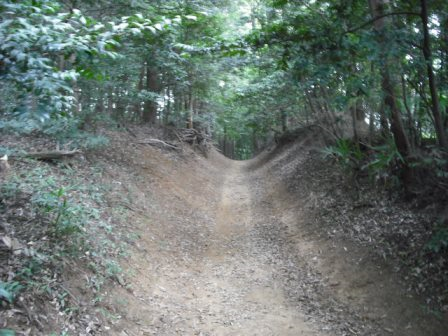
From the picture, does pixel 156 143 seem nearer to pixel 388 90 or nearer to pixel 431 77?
pixel 388 90

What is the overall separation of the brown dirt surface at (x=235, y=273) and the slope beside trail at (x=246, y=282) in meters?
0.02

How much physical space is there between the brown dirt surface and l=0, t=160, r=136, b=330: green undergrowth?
0.21m

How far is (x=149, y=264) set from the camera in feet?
25.1

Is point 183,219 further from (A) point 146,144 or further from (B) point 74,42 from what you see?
(B) point 74,42

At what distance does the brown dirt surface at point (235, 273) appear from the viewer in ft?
19.0

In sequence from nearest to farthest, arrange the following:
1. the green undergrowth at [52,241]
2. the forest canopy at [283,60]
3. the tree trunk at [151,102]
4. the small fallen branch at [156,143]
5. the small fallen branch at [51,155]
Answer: the forest canopy at [283,60], the green undergrowth at [52,241], the small fallen branch at [51,155], the small fallen branch at [156,143], the tree trunk at [151,102]

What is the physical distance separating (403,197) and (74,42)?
287 inches

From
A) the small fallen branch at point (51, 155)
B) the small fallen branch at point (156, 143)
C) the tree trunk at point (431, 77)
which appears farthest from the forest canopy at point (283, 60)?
the small fallen branch at point (156, 143)

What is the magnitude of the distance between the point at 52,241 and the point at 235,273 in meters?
4.29

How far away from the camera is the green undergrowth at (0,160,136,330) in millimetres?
4543

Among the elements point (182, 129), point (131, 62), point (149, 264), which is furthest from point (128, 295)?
point (182, 129)

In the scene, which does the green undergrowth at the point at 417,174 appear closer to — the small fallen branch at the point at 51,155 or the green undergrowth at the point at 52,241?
the green undergrowth at the point at 52,241

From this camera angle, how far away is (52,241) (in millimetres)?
5398

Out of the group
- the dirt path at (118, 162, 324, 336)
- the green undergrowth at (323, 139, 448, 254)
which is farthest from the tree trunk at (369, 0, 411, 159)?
the dirt path at (118, 162, 324, 336)
